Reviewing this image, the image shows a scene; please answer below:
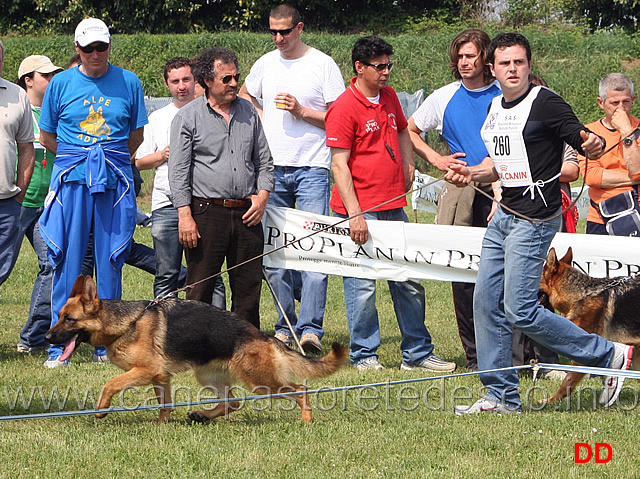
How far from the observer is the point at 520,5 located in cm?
3634

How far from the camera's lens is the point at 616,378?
5.57m

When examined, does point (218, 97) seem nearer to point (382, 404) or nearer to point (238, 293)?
point (238, 293)

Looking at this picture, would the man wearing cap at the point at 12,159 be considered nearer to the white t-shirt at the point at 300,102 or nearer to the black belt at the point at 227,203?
the black belt at the point at 227,203

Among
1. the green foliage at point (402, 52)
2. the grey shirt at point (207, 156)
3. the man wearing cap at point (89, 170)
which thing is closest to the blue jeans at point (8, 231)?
the man wearing cap at point (89, 170)

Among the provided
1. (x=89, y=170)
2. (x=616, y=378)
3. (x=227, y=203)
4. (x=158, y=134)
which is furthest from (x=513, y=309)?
(x=158, y=134)

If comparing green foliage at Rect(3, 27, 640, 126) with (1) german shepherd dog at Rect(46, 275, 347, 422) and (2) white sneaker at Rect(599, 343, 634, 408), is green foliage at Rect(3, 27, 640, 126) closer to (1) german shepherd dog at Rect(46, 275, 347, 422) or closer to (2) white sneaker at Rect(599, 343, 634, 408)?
(2) white sneaker at Rect(599, 343, 634, 408)

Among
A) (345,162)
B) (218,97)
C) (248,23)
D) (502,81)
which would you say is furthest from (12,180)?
(248,23)

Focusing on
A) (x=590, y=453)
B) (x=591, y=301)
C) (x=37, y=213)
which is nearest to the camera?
(x=590, y=453)

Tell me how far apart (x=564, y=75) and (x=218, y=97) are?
937 inches

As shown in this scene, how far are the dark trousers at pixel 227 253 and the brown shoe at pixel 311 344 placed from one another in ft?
2.84

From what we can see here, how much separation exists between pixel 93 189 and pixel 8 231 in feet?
2.76

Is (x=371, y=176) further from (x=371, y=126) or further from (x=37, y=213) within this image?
(x=37, y=213)

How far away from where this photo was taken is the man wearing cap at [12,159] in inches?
274

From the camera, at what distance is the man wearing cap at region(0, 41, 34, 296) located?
695 centimetres
